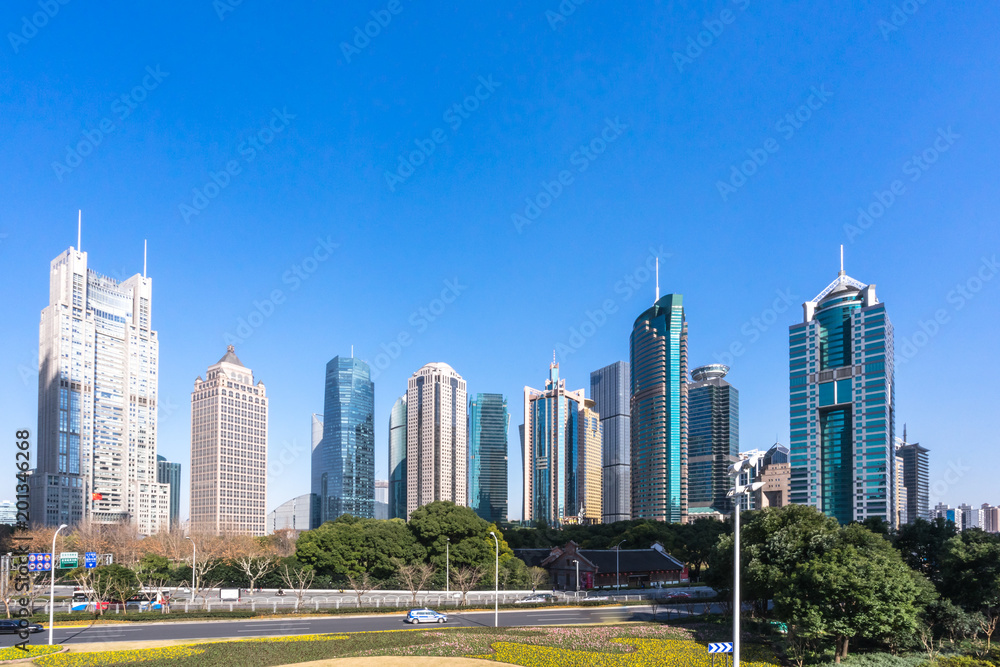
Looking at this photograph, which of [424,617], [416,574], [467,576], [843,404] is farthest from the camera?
[843,404]

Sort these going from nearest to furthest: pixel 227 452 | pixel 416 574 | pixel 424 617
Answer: pixel 424 617
pixel 416 574
pixel 227 452

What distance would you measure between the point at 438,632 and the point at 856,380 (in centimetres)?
12069

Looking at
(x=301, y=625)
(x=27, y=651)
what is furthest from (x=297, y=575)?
(x=27, y=651)

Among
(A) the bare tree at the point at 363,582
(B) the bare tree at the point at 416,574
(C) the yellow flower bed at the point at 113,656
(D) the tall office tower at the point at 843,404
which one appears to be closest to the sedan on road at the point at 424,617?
(B) the bare tree at the point at 416,574

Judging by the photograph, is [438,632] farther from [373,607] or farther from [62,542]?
[62,542]

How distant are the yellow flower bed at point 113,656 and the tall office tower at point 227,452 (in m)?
161

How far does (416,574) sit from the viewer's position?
67.4 meters

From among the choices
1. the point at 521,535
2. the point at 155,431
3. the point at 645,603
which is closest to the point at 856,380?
the point at 521,535

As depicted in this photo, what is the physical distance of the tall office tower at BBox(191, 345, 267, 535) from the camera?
616ft

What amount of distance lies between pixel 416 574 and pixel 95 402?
456ft

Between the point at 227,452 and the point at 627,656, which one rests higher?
the point at 627,656

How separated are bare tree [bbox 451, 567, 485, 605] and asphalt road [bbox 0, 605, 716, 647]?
1018 cm

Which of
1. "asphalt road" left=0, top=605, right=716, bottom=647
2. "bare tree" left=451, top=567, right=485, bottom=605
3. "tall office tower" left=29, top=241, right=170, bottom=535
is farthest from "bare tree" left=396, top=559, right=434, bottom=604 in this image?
"tall office tower" left=29, top=241, right=170, bottom=535

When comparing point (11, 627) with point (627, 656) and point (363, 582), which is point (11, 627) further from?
point (627, 656)
